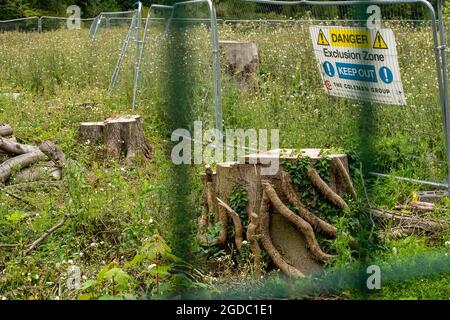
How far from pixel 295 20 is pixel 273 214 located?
2.72 metres

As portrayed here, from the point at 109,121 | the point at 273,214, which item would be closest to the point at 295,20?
the point at 109,121

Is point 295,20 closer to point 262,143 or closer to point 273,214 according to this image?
point 262,143

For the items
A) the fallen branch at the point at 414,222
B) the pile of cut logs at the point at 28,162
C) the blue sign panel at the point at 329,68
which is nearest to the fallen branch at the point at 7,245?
the pile of cut logs at the point at 28,162

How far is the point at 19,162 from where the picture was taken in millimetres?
6402

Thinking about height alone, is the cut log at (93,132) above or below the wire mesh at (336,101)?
below

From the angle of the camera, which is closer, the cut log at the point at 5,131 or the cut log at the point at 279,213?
the cut log at the point at 279,213

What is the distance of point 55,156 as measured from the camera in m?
6.68

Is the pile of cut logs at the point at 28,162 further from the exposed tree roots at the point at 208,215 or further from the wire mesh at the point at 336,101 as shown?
the exposed tree roots at the point at 208,215

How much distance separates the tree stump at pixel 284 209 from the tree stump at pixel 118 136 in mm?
2699

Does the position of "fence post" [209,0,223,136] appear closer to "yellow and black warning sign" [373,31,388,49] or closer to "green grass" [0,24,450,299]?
"green grass" [0,24,450,299]

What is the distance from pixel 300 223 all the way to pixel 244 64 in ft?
10.5

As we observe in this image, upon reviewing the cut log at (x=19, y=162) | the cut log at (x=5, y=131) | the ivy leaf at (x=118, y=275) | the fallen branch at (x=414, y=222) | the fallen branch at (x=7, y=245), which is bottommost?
the fallen branch at (x=414, y=222)

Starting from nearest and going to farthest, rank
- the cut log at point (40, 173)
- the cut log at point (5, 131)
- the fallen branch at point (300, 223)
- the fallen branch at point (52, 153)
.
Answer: the fallen branch at point (300, 223), the cut log at point (40, 173), the fallen branch at point (52, 153), the cut log at point (5, 131)

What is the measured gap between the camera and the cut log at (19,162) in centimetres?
617
